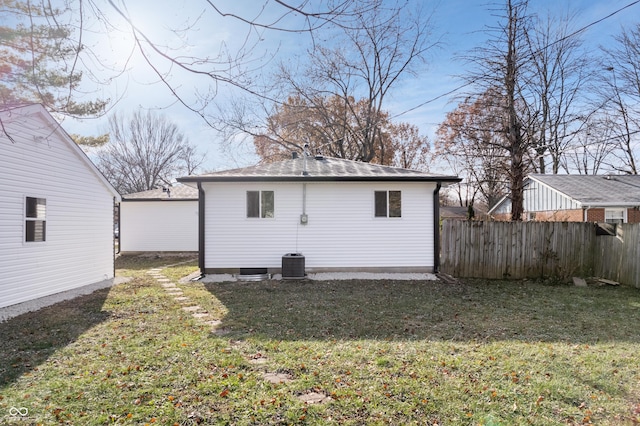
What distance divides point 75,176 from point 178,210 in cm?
790

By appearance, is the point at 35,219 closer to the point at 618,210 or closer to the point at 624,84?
the point at 618,210

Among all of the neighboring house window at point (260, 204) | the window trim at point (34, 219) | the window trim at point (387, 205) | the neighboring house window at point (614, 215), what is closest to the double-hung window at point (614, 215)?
the neighboring house window at point (614, 215)

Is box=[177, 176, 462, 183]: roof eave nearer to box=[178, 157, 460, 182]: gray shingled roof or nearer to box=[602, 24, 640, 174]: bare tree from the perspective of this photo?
box=[178, 157, 460, 182]: gray shingled roof

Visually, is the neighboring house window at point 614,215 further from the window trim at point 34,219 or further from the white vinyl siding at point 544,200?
the window trim at point 34,219

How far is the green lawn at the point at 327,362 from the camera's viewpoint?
291 cm

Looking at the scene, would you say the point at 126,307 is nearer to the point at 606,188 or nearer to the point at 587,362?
the point at 587,362

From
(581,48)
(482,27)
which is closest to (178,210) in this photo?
(482,27)

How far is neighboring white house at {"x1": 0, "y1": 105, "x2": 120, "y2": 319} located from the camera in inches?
275

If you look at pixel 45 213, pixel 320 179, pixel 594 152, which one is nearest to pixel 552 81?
pixel 594 152

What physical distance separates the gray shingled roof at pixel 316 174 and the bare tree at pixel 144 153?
2076 centimetres

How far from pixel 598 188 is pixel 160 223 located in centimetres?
2085

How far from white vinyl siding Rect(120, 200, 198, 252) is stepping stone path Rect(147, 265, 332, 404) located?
5.64 m

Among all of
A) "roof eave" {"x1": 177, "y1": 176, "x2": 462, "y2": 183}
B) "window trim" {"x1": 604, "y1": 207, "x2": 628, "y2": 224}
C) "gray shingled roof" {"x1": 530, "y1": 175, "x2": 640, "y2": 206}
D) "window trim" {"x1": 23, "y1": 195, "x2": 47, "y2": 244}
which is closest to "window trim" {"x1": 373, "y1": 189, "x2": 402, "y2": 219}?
"roof eave" {"x1": 177, "y1": 176, "x2": 462, "y2": 183}

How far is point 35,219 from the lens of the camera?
7.75 m
